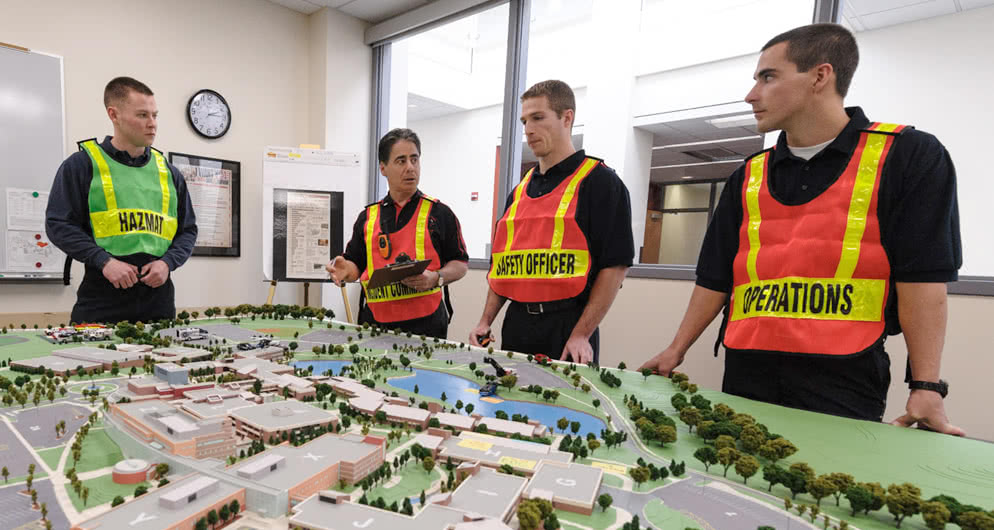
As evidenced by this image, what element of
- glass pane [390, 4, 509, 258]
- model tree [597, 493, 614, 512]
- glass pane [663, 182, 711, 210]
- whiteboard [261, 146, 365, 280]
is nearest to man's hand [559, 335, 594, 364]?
model tree [597, 493, 614, 512]

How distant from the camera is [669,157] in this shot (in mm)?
8016

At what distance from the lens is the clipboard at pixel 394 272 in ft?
7.30

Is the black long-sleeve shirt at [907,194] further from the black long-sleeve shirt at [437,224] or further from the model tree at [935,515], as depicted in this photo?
the black long-sleeve shirt at [437,224]

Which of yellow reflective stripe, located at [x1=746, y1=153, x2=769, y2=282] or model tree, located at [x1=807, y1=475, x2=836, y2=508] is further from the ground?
yellow reflective stripe, located at [x1=746, y1=153, x2=769, y2=282]

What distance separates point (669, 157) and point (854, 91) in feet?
15.4

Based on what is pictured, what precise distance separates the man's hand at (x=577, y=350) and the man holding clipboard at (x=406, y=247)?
2.80 feet

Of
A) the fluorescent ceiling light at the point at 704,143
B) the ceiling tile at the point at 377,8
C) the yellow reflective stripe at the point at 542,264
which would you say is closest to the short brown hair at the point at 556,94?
the yellow reflective stripe at the point at 542,264

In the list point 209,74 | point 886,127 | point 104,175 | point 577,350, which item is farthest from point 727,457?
point 209,74

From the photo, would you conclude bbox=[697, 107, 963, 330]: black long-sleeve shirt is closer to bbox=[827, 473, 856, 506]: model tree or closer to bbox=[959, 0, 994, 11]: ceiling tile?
bbox=[827, 473, 856, 506]: model tree

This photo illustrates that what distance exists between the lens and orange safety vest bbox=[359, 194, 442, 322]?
272cm

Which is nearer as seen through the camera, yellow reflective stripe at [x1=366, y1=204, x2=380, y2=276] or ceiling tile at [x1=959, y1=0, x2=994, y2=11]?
yellow reflective stripe at [x1=366, y1=204, x2=380, y2=276]

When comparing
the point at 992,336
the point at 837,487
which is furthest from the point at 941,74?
the point at 837,487

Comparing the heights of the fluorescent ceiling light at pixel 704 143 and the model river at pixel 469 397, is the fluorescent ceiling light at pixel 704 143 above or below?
above

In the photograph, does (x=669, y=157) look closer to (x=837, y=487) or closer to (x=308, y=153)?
(x=308, y=153)
